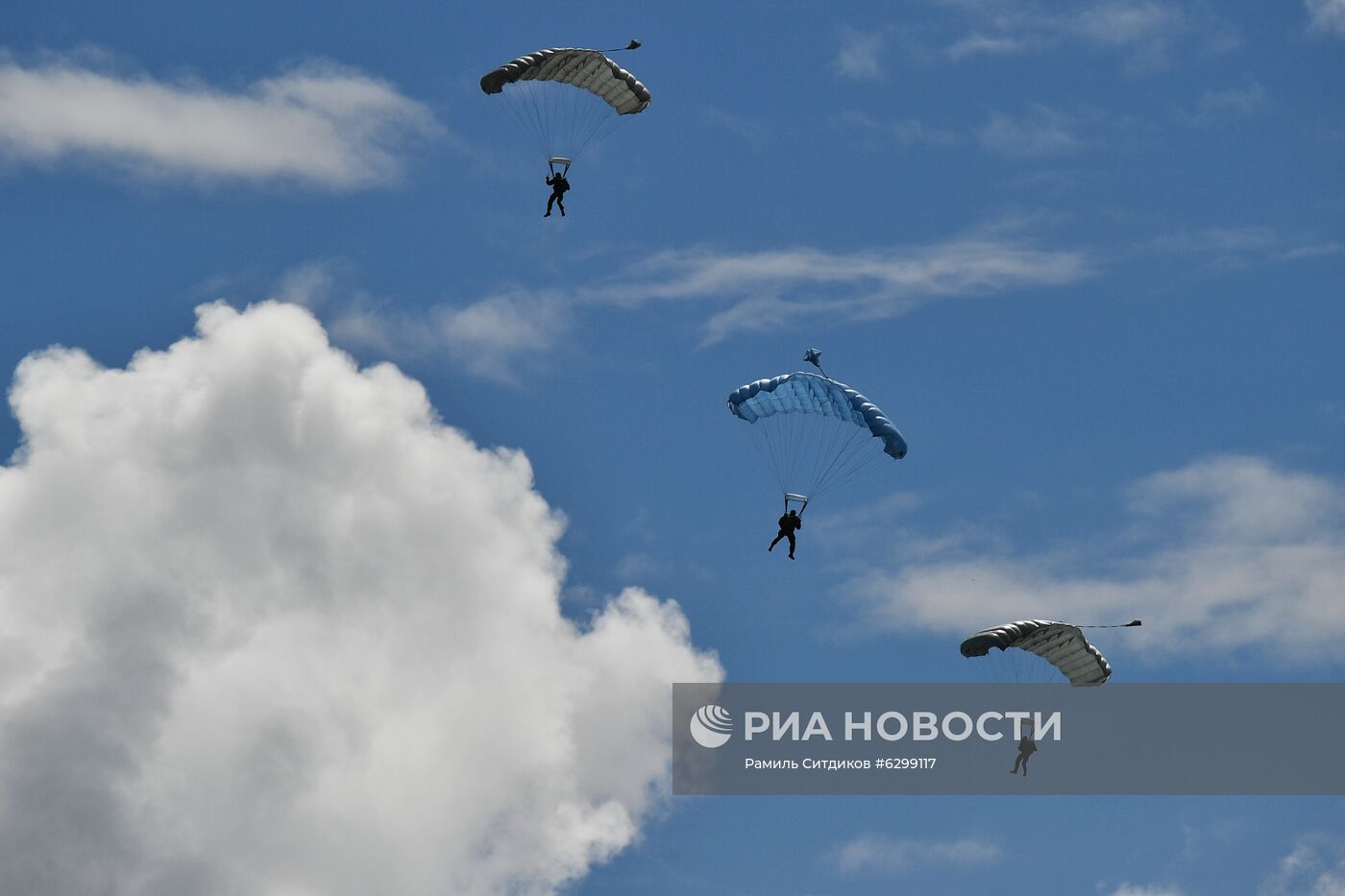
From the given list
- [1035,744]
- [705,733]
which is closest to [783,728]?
[705,733]

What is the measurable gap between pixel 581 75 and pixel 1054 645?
79.5 ft

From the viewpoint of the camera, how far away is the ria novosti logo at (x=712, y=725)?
104312 millimetres

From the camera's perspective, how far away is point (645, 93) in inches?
3898

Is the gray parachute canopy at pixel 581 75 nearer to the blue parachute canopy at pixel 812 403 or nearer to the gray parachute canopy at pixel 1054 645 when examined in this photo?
the blue parachute canopy at pixel 812 403

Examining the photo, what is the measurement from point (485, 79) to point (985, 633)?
2376cm

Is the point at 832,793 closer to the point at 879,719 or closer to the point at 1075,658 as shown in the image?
the point at 879,719

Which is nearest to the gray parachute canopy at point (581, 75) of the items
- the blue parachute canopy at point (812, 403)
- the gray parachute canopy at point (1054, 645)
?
the blue parachute canopy at point (812, 403)

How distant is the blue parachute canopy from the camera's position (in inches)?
3568

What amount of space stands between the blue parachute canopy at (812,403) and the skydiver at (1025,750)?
46.3 ft

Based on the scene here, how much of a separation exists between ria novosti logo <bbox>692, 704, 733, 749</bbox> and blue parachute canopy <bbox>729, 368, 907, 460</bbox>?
15.2 meters

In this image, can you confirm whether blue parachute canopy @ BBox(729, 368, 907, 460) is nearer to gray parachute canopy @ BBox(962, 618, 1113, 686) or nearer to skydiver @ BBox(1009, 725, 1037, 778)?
gray parachute canopy @ BBox(962, 618, 1113, 686)

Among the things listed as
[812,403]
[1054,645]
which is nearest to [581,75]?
[812,403]


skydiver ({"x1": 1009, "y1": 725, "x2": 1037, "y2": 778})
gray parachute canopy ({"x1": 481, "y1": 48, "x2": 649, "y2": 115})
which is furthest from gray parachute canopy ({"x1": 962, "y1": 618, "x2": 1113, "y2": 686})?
gray parachute canopy ({"x1": 481, "y1": 48, "x2": 649, "y2": 115})

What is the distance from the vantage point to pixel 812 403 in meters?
92.1
